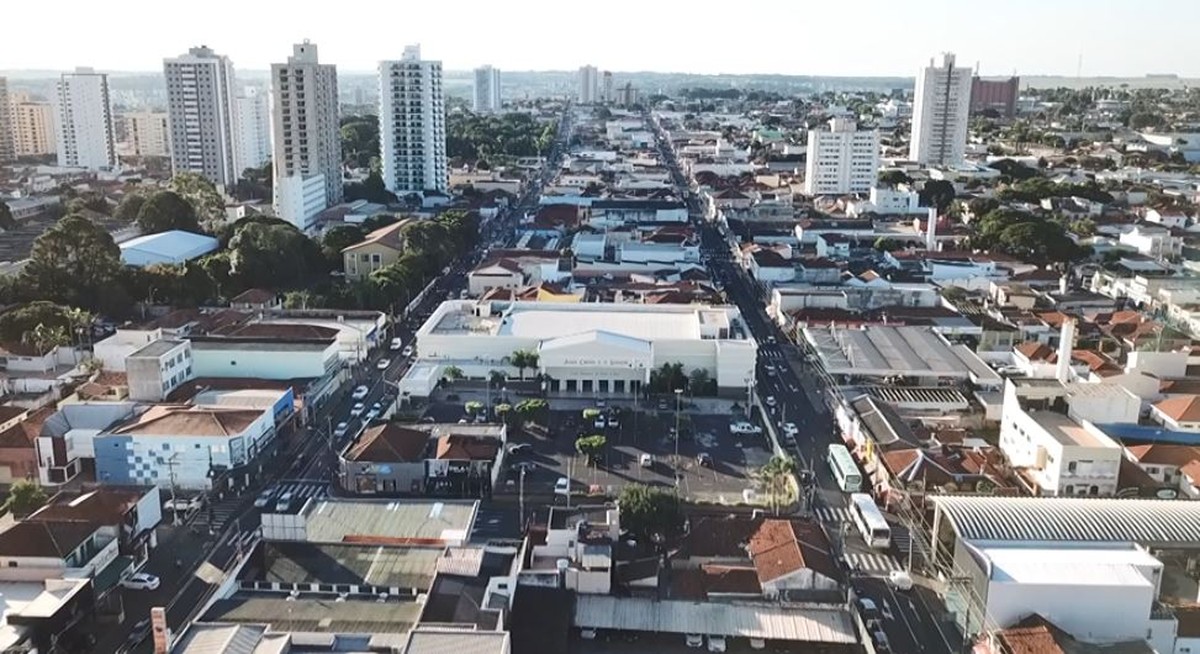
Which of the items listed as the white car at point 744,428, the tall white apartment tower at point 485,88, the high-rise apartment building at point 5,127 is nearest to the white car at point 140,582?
the white car at point 744,428

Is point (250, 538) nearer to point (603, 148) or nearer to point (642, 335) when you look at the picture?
point (642, 335)

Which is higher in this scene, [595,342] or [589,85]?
[589,85]

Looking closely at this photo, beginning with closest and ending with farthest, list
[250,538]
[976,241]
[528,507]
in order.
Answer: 1. [250,538]
2. [528,507]
3. [976,241]

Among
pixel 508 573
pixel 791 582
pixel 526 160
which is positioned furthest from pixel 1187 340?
pixel 526 160

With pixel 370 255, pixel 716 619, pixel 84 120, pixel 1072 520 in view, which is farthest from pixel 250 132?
pixel 1072 520

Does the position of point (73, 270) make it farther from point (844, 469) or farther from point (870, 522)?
point (870, 522)

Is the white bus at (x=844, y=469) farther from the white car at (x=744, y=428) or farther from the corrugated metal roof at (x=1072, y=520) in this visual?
the corrugated metal roof at (x=1072, y=520)

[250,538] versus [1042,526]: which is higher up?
[1042,526]
